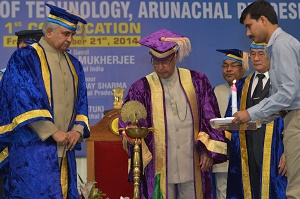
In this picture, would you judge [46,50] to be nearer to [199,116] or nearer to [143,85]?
[143,85]

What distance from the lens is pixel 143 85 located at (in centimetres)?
522

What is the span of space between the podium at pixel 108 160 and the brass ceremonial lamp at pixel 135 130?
1.05 meters

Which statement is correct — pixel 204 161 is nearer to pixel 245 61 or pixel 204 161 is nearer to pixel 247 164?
pixel 247 164

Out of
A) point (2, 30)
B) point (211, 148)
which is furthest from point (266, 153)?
point (2, 30)

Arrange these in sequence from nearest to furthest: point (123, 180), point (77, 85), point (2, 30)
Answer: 1. point (77, 85)
2. point (123, 180)
3. point (2, 30)

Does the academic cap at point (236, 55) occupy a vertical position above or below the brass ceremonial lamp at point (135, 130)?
above

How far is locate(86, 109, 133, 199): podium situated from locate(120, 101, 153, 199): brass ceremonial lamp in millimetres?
1051

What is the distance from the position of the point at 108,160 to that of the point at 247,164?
123 cm

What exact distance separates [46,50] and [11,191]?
94cm

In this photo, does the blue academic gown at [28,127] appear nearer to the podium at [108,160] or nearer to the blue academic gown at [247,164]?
the podium at [108,160]

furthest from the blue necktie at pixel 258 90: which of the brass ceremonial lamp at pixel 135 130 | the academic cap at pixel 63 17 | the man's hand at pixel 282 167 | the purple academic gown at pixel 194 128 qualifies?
the academic cap at pixel 63 17

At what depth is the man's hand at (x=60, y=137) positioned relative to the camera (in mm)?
4379

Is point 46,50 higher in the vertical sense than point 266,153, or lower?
higher

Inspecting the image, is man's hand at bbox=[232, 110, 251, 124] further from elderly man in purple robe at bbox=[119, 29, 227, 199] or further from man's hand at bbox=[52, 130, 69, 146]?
man's hand at bbox=[52, 130, 69, 146]
